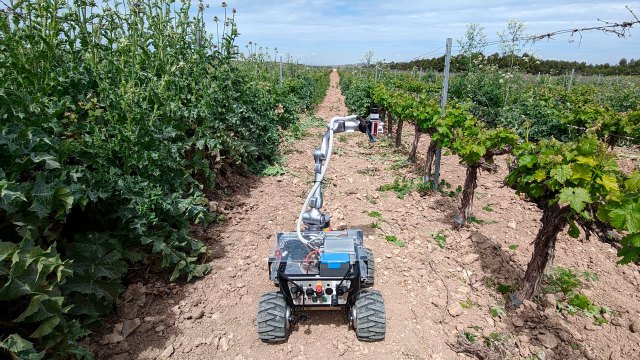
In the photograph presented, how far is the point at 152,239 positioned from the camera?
11.7 feet

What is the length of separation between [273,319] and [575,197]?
2.55 m

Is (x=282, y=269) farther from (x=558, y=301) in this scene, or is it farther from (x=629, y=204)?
(x=558, y=301)

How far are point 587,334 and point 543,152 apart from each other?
1709 millimetres

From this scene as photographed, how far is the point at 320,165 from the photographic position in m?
3.09

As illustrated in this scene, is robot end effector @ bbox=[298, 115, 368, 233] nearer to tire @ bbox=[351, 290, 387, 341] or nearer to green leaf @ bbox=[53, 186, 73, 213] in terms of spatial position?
tire @ bbox=[351, 290, 387, 341]

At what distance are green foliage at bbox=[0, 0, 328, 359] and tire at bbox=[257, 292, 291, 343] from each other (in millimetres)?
1228

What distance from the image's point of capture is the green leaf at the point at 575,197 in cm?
301

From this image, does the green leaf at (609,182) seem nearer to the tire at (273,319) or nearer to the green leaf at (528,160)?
the green leaf at (528,160)

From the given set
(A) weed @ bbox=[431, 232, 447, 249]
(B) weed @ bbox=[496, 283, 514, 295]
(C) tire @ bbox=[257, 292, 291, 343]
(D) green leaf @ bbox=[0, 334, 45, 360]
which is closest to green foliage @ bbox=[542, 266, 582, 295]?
(B) weed @ bbox=[496, 283, 514, 295]

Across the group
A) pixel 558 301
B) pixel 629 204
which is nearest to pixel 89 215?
pixel 629 204

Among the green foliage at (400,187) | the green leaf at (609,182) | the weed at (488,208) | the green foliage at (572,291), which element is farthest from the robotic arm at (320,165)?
the weed at (488,208)

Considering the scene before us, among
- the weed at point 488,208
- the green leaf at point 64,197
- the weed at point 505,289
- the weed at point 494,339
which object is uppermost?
the green leaf at point 64,197

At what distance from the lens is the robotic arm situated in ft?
9.98

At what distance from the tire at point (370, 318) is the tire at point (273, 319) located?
0.57m
